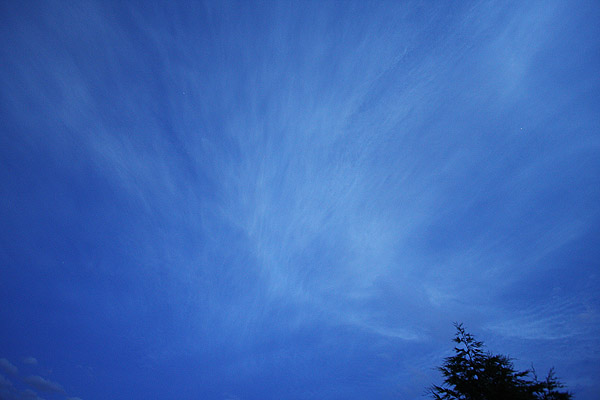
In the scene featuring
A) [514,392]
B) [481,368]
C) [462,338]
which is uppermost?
[462,338]

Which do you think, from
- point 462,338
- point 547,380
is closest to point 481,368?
point 462,338

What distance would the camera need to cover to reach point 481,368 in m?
18.4

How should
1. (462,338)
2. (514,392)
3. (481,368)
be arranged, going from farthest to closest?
1. (462,338)
2. (481,368)
3. (514,392)

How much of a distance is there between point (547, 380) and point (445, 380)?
210 inches

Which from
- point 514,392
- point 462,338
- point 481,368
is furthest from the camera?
point 462,338

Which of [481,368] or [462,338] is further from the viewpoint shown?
[462,338]

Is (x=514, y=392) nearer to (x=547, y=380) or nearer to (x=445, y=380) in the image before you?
(x=547, y=380)

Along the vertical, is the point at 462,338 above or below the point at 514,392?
above

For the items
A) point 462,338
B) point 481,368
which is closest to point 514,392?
point 481,368

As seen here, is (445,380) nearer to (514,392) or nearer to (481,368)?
(481,368)

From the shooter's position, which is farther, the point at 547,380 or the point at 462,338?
the point at 462,338

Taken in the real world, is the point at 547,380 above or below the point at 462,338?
below

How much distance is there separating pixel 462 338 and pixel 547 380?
4.42 meters

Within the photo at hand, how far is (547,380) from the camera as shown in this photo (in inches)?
664
